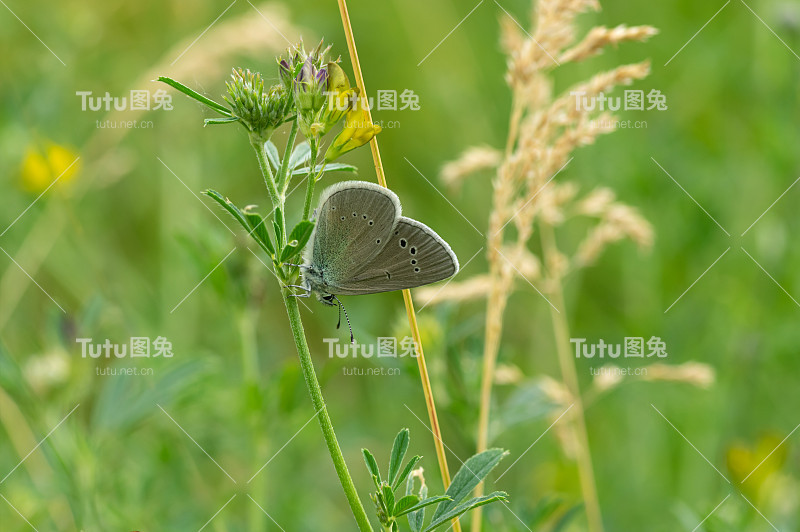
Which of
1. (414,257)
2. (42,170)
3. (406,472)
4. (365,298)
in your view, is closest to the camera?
(406,472)

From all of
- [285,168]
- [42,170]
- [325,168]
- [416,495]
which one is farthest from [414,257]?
[42,170]

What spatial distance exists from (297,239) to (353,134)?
9.1 inches

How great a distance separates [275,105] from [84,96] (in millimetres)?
3619

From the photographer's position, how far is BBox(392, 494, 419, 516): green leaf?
1216 mm

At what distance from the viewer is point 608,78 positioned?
1969mm

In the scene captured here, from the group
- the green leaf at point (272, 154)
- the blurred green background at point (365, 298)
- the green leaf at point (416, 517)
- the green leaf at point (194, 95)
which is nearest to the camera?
the green leaf at point (194, 95)

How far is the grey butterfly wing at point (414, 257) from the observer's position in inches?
60.9

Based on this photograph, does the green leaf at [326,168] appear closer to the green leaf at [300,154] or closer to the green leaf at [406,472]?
the green leaf at [300,154]

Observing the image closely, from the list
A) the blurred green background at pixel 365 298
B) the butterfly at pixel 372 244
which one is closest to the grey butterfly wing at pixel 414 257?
the butterfly at pixel 372 244

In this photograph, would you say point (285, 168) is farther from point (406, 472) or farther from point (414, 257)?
point (406, 472)

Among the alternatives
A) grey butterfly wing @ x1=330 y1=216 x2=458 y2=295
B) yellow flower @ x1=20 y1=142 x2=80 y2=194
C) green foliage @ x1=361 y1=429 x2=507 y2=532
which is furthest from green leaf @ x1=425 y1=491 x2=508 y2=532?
yellow flower @ x1=20 y1=142 x2=80 y2=194

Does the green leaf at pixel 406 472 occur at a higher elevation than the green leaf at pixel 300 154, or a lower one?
lower

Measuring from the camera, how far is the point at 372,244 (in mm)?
1588

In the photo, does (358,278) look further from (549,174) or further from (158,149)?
(158,149)
